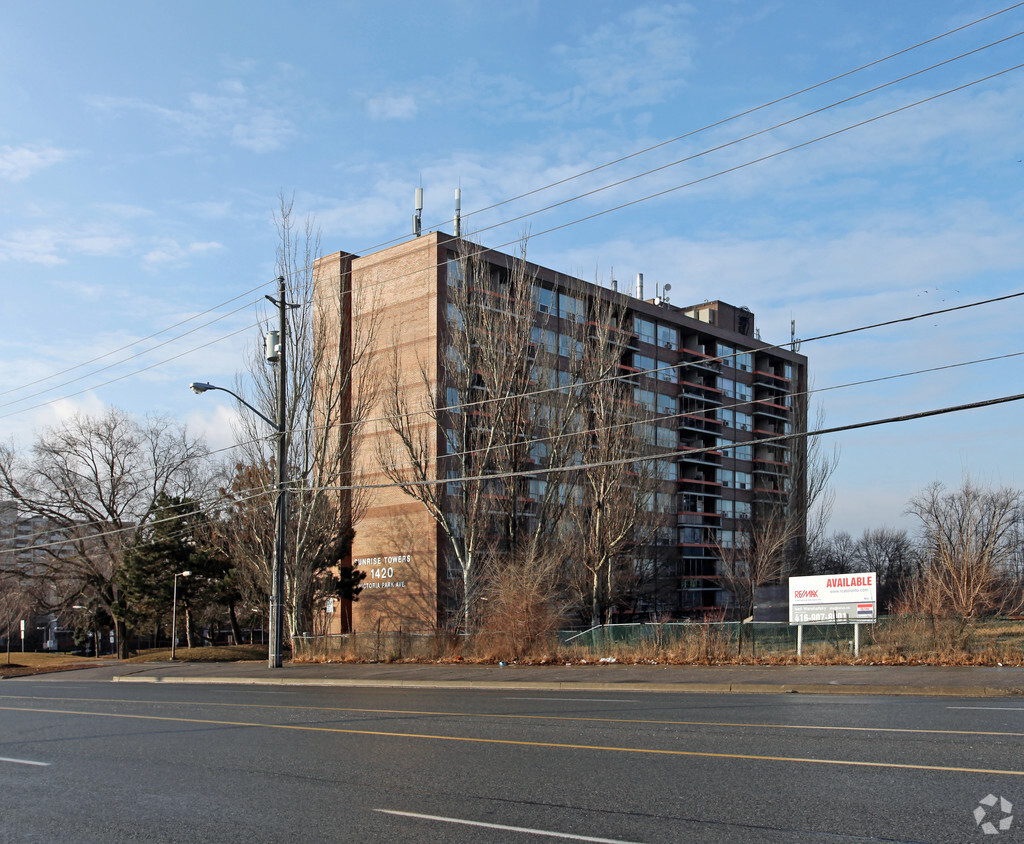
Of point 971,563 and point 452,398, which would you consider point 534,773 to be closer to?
point 971,563

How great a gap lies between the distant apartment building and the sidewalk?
23.5ft

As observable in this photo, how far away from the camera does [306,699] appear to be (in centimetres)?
1791

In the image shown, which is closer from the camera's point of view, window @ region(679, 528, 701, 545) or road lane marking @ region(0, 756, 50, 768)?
road lane marking @ region(0, 756, 50, 768)

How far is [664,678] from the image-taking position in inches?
740

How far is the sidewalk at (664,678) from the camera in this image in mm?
15664

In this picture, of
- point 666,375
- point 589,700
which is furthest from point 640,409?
point 589,700

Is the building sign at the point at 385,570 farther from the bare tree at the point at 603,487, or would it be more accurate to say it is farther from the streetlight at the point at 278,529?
the streetlight at the point at 278,529

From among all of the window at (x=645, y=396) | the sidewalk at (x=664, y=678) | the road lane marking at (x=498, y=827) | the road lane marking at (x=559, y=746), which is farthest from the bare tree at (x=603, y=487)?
the road lane marking at (x=498, y=827)

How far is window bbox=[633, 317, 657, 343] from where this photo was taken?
7800cm

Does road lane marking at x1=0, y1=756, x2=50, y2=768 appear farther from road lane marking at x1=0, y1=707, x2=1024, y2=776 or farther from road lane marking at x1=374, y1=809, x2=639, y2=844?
road lane marking at x1=374, y1=809, x2=639, y2=844

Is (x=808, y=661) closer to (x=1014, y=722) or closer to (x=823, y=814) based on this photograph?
(x=1014, y=722)

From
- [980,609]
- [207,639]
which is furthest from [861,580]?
[207,639]

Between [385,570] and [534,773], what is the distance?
1979 inches

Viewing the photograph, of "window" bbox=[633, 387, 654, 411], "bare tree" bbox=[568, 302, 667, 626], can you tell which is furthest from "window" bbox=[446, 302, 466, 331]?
"window" bbox=[633, 387, 654, 411]
